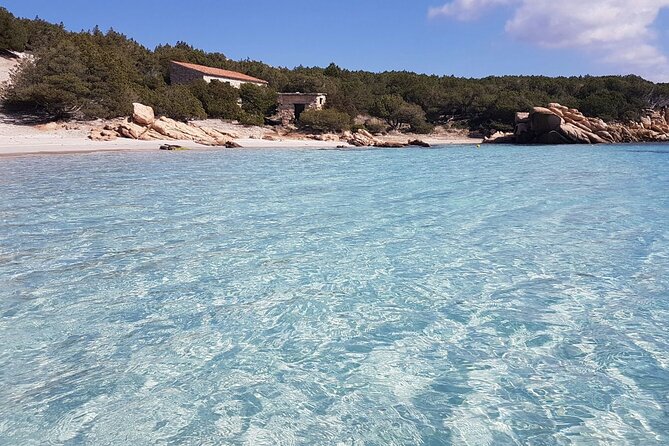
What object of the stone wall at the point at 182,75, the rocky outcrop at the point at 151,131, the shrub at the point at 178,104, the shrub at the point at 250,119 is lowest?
the rocky outcrop at the point at 151,131

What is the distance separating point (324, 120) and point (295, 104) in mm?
5864

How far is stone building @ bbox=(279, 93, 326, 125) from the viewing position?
49.1 meters

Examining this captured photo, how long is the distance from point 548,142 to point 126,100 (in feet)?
115

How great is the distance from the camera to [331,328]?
4.46 meters

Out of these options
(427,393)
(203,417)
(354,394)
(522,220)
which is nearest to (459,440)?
(427,393)

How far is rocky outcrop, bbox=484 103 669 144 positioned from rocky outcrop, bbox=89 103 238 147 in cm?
2759

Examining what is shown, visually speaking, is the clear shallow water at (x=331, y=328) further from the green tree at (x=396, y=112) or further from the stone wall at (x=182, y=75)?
the green tree at (x=396, y=112)

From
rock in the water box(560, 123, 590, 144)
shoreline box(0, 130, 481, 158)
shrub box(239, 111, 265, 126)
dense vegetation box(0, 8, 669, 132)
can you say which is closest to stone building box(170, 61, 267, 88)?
dense vegetation box(0, 8, 669, 132)

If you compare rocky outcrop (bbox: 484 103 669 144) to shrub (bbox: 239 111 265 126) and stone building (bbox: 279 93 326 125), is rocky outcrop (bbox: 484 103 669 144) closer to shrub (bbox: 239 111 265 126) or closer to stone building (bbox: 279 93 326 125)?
stone building (bbox: 279 93 326 125)

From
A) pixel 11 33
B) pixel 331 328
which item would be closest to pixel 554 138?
pixel 331 328

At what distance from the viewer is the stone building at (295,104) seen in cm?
4906

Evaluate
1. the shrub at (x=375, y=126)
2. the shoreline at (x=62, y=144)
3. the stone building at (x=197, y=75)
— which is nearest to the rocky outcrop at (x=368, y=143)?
the shrub at (x=375, y=126)

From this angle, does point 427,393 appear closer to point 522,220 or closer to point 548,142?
point 522,220

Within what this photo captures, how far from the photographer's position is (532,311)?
4789 millimetres
